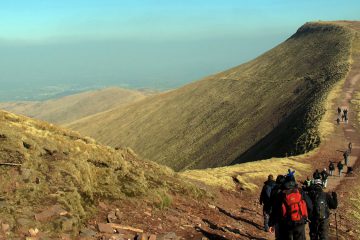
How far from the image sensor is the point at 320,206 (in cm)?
1268

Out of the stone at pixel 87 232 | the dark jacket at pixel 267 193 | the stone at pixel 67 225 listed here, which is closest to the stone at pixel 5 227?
the stone at pixel 67 225

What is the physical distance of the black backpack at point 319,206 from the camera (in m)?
12.6

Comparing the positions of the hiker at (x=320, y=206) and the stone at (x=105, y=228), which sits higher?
the hiker at (x=320, y=206)

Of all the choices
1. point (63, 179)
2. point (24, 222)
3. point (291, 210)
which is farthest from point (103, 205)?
point (291, 210)

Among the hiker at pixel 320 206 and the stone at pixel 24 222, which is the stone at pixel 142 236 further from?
the hiker at pixel 320 206

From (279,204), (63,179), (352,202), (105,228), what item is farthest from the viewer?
(352,202)

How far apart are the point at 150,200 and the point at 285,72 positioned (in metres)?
102

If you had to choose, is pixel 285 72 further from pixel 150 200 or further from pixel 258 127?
pixel 150 200

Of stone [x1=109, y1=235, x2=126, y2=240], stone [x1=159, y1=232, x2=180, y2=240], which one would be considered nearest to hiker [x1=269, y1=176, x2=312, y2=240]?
stone [x1=159, y1=232, x2=180, y2=240]

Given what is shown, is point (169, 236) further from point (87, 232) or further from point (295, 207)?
point (295, 207)

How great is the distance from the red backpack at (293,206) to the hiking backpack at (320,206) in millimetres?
1787

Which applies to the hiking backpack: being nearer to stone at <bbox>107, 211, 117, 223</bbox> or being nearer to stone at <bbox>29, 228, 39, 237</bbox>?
stone at <bbox>107, 211, 117, 223</bbox>

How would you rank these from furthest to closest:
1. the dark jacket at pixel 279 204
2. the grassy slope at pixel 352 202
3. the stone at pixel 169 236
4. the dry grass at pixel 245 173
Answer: the dry grass at pixel 245 173 → the grassy slope at pixel 352 202 → the stone at pixel 169 236 → the dark jacket at pixel 279 204

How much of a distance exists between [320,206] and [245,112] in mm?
82210
